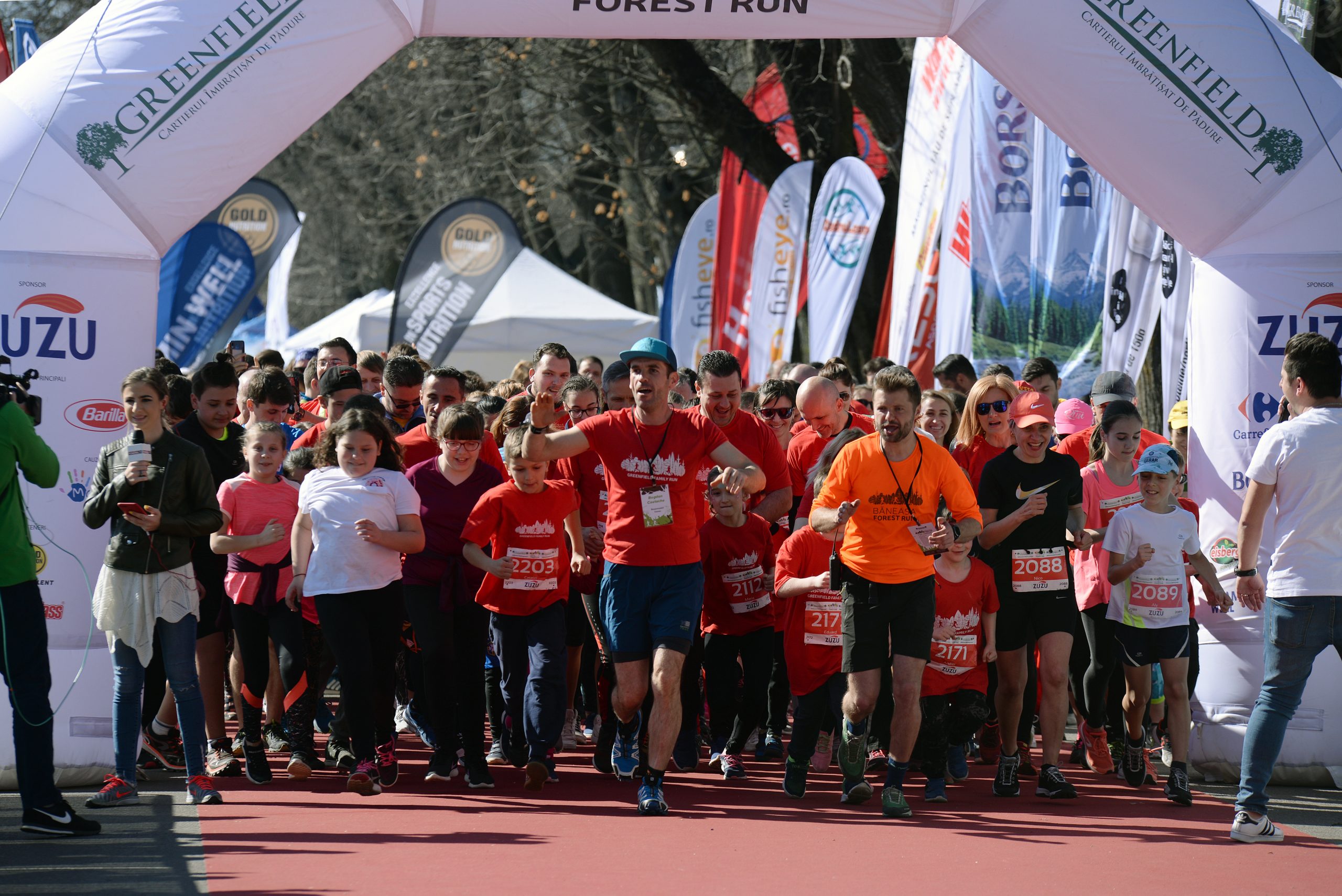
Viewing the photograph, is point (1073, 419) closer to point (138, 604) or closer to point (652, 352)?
point (652, 352)

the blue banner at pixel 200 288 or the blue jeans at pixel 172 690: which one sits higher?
the blue banner at pixel 200 288

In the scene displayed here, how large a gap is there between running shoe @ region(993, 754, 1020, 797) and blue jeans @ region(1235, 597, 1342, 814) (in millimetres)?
1220

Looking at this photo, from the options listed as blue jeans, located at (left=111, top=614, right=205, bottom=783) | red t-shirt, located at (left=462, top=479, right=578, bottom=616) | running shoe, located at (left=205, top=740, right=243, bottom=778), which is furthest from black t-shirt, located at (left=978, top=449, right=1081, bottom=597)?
running shoe, located at (left=205, top=740, right=243, bottom=778)

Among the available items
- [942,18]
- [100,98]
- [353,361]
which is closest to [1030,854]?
[942,18]

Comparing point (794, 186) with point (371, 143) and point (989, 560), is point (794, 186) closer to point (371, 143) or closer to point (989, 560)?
point (989, 560)

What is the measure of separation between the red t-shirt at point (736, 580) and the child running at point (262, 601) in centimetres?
203

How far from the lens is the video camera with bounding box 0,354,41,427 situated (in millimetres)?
6199

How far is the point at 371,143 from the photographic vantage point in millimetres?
29328

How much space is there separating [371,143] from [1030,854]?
25372 mm

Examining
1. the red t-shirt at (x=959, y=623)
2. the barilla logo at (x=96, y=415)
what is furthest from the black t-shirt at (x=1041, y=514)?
the barilla logo at (x=96, y=415)

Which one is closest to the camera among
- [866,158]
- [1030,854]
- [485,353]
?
[1030,854]

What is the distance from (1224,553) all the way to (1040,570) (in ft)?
3.69

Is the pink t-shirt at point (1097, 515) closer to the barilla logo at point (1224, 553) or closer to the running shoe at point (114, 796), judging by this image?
the barilla logo at point (1224, 553)

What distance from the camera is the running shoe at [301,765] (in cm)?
736
